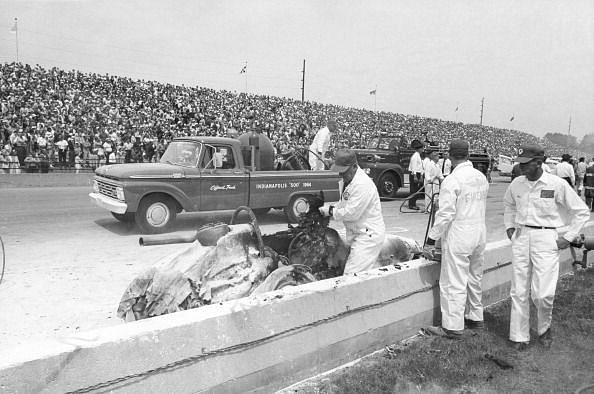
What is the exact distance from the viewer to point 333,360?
4023mm

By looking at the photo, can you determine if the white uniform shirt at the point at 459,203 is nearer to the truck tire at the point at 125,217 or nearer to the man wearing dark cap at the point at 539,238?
the man wearing dark cap at the point at 539,238

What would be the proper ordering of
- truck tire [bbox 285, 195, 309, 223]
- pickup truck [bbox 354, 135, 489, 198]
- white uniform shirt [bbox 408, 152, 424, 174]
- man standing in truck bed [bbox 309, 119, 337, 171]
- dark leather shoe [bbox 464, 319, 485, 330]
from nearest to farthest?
dark leather shoe [bbox 464, 319, 485, 330]
truck tire [bbox 285, 195, 309, 223]
man standing in truck bed [bbox 309, 119, 337, 171]
white uniform shirt [bbox 408, 152, 424, 174]
pickup truck [bbox 354, 135, 489, 198]

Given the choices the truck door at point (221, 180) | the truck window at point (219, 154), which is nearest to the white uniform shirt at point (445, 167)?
the truck door at point (221, 180)

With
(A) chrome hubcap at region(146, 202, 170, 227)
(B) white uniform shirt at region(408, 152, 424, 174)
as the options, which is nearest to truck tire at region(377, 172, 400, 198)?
(B) white uniform shirt at region(408, 152, 424, 174)

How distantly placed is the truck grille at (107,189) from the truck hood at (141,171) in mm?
163

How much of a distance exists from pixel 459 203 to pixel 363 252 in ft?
3.38

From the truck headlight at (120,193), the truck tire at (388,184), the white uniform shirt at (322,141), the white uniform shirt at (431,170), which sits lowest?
the truck tire at (388,184)

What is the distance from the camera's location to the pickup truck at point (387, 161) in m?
16.2

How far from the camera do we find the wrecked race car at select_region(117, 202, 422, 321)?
4.33 m

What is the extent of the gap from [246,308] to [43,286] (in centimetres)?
360

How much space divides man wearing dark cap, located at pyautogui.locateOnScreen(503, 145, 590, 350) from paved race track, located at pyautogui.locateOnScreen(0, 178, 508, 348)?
3.93m

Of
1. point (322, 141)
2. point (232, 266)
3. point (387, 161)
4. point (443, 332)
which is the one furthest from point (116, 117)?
point (443, 332)

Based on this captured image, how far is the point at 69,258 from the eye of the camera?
23.6ft

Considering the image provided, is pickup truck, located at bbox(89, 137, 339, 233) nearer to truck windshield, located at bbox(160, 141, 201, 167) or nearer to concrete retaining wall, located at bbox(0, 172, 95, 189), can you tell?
truck windshield, located at bbox(160, 141, 201, 167)
